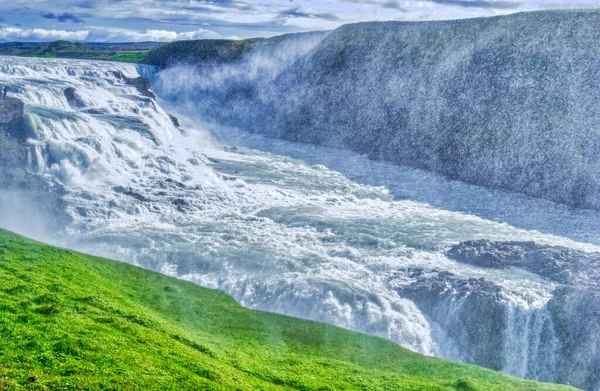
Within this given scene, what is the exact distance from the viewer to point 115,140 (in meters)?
52.8

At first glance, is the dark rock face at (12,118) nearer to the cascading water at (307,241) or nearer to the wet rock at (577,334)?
the cascading water at (307,241)

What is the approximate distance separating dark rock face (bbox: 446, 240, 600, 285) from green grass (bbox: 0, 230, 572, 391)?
12326 mm

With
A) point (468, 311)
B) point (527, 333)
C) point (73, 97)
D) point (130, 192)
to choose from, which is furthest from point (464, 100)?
point (73, 97)

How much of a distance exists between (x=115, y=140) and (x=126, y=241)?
20.8 meters

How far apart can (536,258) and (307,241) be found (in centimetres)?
1517

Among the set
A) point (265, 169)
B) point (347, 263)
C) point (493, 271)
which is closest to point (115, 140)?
point (265, 169)

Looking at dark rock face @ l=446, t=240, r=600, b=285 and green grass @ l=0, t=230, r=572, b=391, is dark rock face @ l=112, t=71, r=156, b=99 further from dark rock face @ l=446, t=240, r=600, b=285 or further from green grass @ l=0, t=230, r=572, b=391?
dark rock face @ l=446, t=240, r=600, b=285

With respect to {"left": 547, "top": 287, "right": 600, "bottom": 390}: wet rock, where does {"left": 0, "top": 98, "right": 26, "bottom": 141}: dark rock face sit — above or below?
above

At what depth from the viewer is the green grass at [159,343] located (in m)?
14.8

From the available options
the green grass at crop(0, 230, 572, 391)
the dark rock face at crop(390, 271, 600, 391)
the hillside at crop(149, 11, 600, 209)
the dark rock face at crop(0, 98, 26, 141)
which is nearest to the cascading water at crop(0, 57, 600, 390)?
the dark rock face at crop(390, 271, 600, 391)

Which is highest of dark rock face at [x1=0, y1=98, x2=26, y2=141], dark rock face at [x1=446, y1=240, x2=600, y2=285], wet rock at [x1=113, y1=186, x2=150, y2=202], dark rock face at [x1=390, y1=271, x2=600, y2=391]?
dark rock face at [x1=0, y1=98, x2=26, y2=141]

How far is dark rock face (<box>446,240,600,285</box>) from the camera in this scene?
3147cm

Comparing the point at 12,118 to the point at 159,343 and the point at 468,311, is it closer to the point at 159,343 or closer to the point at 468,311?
the point at 159,343

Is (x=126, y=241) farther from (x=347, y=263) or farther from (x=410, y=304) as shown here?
(x=410, y=304)
